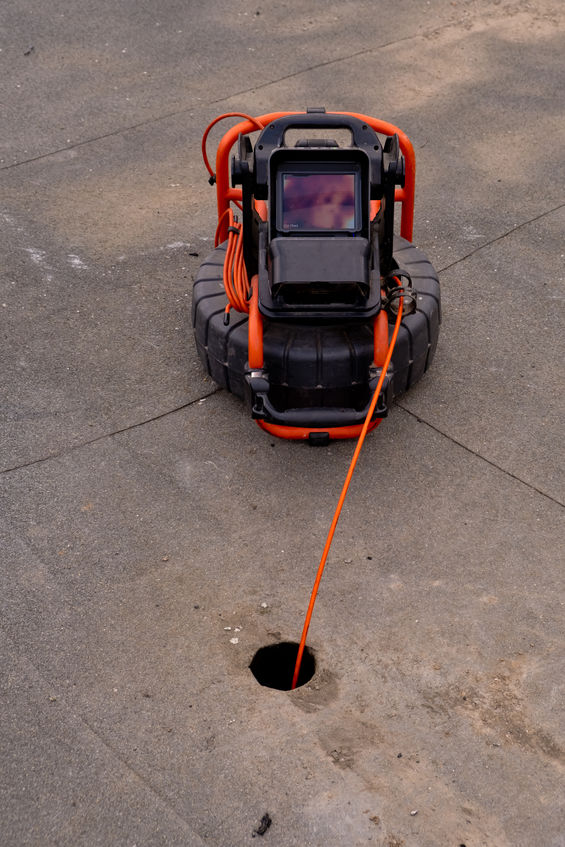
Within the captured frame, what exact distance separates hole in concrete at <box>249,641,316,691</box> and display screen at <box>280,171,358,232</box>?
86.0 inches

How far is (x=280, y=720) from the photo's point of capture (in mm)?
4113

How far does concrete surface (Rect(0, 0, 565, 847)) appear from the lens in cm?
388

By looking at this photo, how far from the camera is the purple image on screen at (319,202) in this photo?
5.14m

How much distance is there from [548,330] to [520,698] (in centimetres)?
282

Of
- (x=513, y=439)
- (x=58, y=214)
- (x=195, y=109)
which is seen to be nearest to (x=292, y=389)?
(x=513, y=439)

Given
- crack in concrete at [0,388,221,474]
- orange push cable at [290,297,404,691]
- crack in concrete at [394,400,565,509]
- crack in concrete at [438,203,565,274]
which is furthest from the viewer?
crack in concrete at [438,203,565,274]

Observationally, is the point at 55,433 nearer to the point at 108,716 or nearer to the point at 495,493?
the point at 108,716

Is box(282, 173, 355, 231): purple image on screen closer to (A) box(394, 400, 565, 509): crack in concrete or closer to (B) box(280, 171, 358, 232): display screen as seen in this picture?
(B) box(280, 171, 358, 232): display screen

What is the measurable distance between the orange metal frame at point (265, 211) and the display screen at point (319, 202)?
1.23 ft

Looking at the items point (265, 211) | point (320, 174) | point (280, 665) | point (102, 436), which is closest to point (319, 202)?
point (320, 174)

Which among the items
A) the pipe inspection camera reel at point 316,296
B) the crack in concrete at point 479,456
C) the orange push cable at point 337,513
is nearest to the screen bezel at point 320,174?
the pipe inspection camera reel at point 316,296

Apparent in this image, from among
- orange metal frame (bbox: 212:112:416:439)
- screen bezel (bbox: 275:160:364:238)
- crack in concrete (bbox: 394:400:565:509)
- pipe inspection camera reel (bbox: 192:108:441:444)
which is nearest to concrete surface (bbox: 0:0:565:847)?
crack in concrete (bbox: 394:400:565:509)

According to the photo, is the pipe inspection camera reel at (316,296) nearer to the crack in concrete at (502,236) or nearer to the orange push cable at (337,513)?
the orange push cable at (337,513)

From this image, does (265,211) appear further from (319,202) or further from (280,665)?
(280,665)
